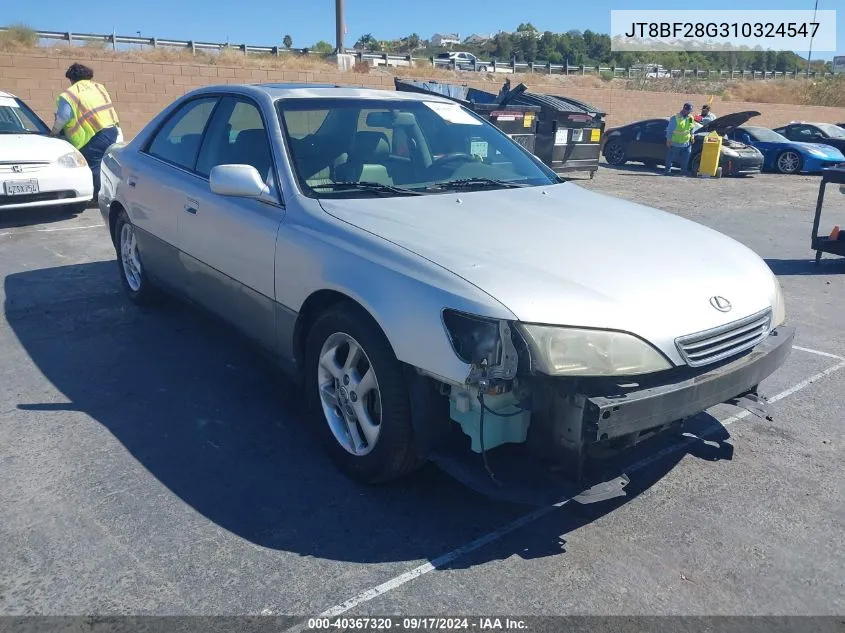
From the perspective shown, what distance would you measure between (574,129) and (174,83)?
9.19 m

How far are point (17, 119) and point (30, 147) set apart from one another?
1.14 metres

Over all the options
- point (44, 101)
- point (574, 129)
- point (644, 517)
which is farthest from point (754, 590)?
point (44, 101)

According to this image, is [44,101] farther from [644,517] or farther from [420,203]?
[644,517]

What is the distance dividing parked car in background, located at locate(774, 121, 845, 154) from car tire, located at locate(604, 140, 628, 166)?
5.40m

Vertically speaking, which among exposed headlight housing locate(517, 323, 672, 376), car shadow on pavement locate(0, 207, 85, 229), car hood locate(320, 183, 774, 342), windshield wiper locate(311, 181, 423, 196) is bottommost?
car shadow on pavement locate(0, 207, 85, 229)

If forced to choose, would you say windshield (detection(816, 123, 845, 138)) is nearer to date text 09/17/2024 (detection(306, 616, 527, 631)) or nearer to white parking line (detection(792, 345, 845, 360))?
white parking line (detection(792, 345, 845, 360))

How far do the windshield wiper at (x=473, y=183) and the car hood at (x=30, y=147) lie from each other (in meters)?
6.68

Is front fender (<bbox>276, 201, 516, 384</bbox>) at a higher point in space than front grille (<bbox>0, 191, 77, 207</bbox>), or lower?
higher

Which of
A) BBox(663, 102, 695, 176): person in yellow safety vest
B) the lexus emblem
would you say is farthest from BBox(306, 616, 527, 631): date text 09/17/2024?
BBox(663, 102, 695, 176): person in yellow safety vest

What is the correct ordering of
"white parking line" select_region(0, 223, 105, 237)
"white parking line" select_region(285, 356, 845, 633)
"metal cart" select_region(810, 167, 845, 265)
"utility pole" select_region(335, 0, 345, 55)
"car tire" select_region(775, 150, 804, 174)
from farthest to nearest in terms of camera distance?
"utility pole" select_region(335, 0, 345, 55), "car tire" select_region(775, 150, 804, 174), "white parking line" select_region(0, 223, 105, 237), "metal cart" select_region(810, 167, 845, 265), "white parking line" select_region(285, 356, 845, 633)

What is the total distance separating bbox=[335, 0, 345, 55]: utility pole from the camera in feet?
86.7

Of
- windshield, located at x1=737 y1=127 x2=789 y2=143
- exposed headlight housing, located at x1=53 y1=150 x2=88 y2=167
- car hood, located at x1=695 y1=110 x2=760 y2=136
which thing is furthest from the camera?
windshield, located at x1=737 y1=127 x2=789 y2=143

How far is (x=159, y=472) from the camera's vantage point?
11.0ft

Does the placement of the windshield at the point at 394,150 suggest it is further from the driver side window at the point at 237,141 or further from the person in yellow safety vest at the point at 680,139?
the person in yellow safety vest at the point at 680,139
